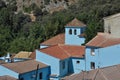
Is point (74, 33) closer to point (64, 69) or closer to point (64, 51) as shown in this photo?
point (64, 51)

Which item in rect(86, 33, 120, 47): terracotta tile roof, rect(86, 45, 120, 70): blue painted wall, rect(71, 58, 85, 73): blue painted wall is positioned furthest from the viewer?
rect(71, 58, 85, 73): blue painted wall

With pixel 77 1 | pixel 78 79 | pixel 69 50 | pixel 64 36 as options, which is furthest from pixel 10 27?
pixel 78 79

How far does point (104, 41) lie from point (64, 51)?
15.7 ft

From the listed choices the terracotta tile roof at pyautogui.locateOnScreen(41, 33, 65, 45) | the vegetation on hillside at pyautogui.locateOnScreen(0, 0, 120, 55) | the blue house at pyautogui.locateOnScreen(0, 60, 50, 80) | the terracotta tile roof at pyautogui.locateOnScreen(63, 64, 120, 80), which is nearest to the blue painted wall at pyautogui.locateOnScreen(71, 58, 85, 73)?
the blue house at pyautogui.locateOnScreen(0, 60, 50, 80)

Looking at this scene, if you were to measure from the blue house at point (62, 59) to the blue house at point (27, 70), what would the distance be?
2.19 ft

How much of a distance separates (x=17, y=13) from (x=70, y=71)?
133ft

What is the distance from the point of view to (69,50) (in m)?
36.2

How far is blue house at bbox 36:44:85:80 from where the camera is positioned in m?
33.8

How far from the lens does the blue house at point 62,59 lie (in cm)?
3375

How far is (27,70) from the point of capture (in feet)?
104

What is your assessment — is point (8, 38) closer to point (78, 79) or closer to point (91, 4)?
point (91, 4)

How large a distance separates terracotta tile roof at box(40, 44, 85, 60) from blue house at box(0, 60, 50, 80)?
1519 millimetres

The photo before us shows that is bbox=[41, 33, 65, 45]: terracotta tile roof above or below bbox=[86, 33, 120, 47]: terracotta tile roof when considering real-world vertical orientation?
below

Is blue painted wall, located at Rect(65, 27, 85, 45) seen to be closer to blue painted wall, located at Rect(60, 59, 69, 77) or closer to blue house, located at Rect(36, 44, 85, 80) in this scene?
blue house, located at Rect(36, 44, 85, 80)
